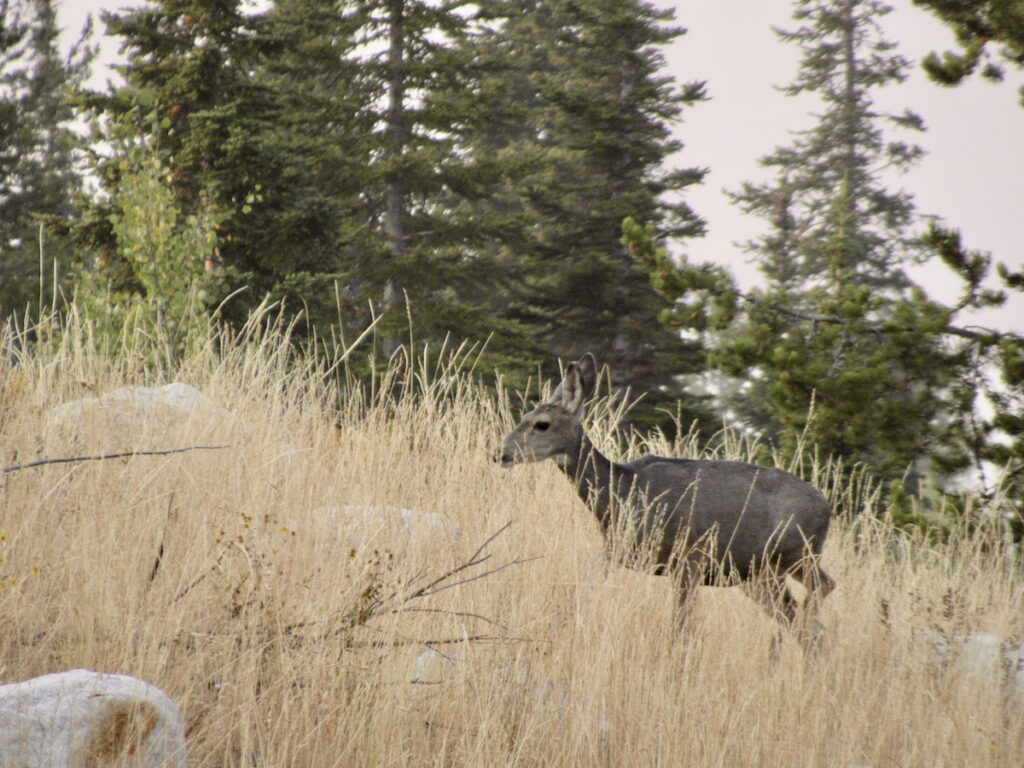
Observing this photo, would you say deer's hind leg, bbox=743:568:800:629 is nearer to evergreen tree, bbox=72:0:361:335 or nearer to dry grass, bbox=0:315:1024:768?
dry grass, bbox=0:315:1024:768

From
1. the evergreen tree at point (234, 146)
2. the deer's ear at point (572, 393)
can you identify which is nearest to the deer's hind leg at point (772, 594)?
the deer's ear at point (572, 393)

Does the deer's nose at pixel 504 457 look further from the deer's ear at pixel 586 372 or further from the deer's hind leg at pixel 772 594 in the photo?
the deer's hind leg at pixel 772 594

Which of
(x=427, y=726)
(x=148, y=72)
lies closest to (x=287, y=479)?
(x=427, y=726)

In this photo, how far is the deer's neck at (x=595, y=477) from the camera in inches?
195

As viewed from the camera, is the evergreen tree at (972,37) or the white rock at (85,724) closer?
the white rock at (85,724)

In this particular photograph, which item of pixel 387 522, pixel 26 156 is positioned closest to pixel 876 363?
pixel 387 522

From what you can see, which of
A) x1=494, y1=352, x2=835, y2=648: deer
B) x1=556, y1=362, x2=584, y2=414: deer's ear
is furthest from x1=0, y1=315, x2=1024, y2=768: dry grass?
x1=556, y1=362, x2=584, y2=414: deer's ear

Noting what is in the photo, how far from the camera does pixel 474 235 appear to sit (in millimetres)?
18797

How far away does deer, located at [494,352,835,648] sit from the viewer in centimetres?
463

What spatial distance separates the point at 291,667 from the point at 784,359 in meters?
5.69

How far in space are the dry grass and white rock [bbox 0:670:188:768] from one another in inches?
10.5

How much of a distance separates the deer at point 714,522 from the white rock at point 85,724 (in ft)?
7.64

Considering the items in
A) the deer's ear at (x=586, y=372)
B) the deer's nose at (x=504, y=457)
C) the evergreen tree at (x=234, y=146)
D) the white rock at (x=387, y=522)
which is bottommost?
the white rock at (x=387, y=522)

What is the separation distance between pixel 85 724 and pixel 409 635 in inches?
52.0
